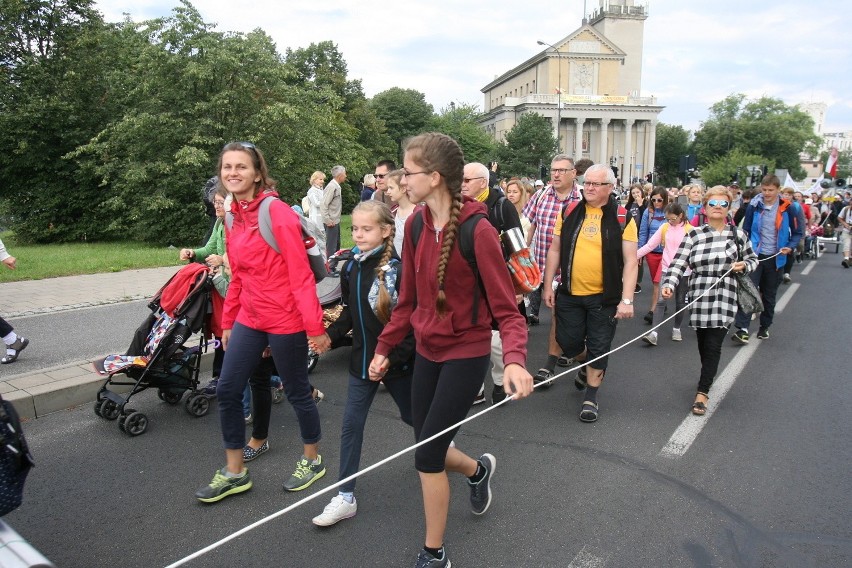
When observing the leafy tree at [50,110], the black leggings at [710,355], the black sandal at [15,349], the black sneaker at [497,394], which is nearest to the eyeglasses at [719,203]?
the black leggings at [710,355]

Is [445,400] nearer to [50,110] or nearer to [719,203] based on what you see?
[719,203]

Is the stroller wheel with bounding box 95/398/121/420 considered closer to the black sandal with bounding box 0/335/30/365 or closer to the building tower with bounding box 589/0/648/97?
the black sandal with bounding box 0/335/30/365

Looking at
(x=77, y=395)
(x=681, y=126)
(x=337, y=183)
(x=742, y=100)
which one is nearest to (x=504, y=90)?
(x=681, y=126)

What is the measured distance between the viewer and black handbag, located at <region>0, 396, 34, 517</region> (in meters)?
2.25

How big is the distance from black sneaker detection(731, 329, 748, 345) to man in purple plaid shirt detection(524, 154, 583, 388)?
2.70 m

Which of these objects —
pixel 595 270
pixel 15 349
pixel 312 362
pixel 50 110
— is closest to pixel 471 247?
pixel 595 270

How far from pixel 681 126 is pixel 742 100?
35.5 feet

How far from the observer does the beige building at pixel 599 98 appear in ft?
338

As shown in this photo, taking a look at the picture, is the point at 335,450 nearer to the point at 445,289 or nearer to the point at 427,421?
the point at 427,421

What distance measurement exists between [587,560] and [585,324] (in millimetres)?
2422

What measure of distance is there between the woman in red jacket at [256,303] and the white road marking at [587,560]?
5.73 ft

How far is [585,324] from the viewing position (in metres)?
5.25

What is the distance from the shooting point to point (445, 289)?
280 cm

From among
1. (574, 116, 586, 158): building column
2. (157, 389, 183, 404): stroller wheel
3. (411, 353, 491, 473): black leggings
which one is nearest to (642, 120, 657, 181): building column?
(574, 116, 586, 158): building column
